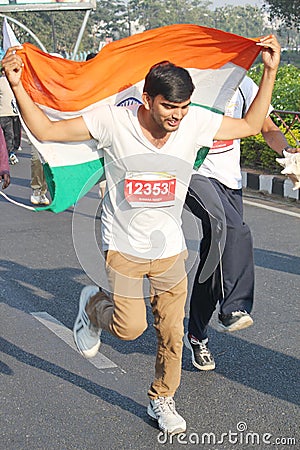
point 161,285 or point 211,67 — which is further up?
point 211,67

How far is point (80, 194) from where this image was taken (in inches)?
177

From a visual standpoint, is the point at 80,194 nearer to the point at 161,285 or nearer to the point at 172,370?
the point at 161,285

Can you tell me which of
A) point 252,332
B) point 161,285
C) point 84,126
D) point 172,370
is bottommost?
point 252,332

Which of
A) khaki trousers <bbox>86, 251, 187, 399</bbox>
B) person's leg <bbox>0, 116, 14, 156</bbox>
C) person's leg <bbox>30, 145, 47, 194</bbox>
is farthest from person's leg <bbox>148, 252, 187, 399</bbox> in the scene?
person's leg <bbox>0, 116, 14, 156</bbox>

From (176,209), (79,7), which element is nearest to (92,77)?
(176,209)

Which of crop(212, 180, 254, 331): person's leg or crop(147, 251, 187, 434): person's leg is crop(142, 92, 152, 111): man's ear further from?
crop(212, 180, 254, 331): person's leg

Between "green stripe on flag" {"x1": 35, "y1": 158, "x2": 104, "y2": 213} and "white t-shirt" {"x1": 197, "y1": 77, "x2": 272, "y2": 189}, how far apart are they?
0.77 m

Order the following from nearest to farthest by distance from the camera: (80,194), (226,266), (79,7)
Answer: (80,194) < (226,266) < (79,7)

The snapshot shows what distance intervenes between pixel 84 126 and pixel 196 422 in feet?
5.07

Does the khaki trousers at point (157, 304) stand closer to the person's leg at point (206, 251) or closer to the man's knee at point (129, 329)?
the man's knee at point (129, 329)

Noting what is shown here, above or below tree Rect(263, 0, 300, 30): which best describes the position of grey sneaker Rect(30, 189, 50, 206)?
below

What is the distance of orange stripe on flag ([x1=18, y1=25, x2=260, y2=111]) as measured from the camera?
182 inches

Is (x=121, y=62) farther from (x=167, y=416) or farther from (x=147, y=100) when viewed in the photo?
(x=167, y=416)

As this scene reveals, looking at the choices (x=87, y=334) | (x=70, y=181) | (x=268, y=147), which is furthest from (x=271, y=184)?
(x=87, y=334)
